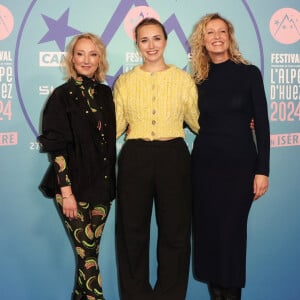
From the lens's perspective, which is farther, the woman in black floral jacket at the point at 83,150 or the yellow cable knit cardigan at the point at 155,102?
the yellow cable knit cardigan at the point at 155,102

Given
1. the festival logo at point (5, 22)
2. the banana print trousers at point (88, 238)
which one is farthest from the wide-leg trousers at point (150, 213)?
the festival logo at point (5, 22)

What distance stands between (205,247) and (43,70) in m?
1.28

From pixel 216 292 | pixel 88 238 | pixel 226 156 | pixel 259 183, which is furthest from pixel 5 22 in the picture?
pixel 216 292

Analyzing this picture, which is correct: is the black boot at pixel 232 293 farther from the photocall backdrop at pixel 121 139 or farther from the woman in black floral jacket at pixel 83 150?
the woman in black floral jacket at pixel 83 150

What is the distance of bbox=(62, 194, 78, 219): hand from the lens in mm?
1873

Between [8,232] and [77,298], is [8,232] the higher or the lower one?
the higher one

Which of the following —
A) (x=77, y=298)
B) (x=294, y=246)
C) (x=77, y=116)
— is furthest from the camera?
(x=294, y=246)

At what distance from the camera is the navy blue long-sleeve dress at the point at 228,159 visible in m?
1.99

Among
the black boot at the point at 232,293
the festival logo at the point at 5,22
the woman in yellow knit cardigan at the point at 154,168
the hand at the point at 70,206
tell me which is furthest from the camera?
the festival logo at the point at 5,22

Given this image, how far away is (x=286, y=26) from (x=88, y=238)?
167 centimetres

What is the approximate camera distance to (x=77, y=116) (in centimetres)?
191

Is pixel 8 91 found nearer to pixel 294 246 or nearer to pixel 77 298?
pixel 77 298

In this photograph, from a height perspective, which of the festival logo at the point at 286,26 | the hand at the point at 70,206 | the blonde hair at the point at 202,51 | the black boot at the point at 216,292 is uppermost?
the festival logo at the point at 286,26

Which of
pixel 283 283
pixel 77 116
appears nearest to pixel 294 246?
pixel 283 283
